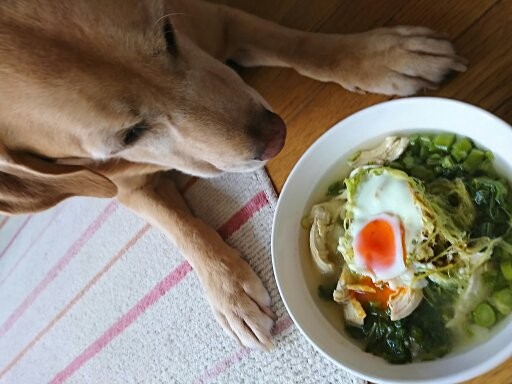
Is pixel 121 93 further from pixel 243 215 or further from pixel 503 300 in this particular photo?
pixel 503 300

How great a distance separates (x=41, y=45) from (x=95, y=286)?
2.55 feet

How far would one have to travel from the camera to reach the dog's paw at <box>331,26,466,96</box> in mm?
1013

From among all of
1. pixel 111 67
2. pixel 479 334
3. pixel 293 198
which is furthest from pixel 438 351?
pixel 111 67

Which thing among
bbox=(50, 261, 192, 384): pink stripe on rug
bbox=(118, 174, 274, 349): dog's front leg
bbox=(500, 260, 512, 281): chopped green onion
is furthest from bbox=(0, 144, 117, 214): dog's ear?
bbox=(500, 260, 512, 281): chopped green onion

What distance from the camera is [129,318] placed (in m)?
1.41

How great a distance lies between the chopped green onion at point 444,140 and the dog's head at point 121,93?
25cm

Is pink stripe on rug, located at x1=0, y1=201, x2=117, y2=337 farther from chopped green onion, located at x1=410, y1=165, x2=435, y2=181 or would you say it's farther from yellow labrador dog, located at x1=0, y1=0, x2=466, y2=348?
chopped green onion, located at x1=410, y1=165, x2=435, y2=181

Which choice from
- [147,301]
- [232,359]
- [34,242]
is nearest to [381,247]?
[232,359]

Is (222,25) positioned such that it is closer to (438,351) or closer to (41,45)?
(41,45)

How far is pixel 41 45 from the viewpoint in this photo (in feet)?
2.82

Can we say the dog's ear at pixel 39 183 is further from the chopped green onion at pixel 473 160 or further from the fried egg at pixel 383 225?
the chopped green onion at pixel 473 160

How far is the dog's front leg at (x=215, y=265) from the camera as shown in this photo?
3.88 ft

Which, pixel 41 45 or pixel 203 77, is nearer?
pixel 41 45

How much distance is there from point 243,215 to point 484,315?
53 cm
